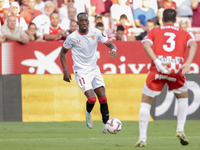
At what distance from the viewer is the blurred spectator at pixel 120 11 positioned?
45.2 ft

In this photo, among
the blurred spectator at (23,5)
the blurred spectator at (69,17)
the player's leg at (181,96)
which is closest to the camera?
the player's leg at (181,96)

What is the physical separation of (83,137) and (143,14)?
23.4ft

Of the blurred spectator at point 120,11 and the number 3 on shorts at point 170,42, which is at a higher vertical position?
the blurred spectator at point 120,11

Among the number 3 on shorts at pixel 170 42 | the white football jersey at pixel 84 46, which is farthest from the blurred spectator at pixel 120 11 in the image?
the number 3 on shorts at pixel 170 42

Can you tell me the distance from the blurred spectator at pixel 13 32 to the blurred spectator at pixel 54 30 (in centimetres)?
75

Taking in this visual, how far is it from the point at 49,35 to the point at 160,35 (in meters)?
6.97

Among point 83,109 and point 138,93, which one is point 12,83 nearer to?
point 83,109

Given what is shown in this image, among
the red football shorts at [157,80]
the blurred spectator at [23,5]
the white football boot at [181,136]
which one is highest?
the blurred spectator at [23,5]

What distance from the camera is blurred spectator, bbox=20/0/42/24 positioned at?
13.4 m

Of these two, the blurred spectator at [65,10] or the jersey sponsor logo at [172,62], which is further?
the blurred spectator at [65,10]

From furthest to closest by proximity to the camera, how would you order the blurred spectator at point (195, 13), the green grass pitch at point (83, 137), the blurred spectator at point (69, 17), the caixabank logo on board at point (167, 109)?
1. the blurred spectator at point (195, 13)
2. the blurred spectator at point (69, 17)
3. the caixabank logo on board at point (167, 109)
4. the green grass pitch at point (83, 137)

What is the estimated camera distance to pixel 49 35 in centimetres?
1241

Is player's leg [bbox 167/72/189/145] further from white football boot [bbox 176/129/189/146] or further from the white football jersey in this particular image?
the white football jersey

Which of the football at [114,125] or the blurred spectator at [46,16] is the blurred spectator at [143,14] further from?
the football at [114,125]
